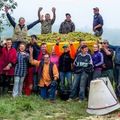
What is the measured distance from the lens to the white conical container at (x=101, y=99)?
14.6 meters

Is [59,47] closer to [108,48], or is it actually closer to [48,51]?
[48,51]

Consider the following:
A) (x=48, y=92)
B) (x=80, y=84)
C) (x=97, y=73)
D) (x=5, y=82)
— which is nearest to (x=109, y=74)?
(x=97, y=73)

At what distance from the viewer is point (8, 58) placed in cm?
1661

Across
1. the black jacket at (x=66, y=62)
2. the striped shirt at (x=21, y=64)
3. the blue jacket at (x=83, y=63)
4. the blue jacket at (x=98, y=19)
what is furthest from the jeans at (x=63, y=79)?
the blue jacket at (x=98, y=19)

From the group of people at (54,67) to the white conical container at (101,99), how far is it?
138 cm

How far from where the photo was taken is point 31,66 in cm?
1697

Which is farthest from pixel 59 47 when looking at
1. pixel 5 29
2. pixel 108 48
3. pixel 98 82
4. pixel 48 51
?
pixel 5 29

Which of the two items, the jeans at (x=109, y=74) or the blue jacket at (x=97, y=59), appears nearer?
the blue jacket at (x=97, y=59)

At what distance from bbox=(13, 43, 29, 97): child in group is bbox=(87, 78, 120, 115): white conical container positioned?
269cm

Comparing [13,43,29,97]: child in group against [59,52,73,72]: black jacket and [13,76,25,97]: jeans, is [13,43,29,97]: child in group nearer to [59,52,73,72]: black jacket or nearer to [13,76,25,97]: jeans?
[13,76,25,97]: jeans

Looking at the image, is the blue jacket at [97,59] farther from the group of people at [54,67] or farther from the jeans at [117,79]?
the jeans at [117,79]

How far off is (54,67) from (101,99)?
2.43m

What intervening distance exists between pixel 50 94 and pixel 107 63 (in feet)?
6.56

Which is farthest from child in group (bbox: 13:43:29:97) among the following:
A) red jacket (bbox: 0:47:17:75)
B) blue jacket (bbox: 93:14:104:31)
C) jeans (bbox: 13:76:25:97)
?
blue jacket (bbox: 93:14:104:31)
